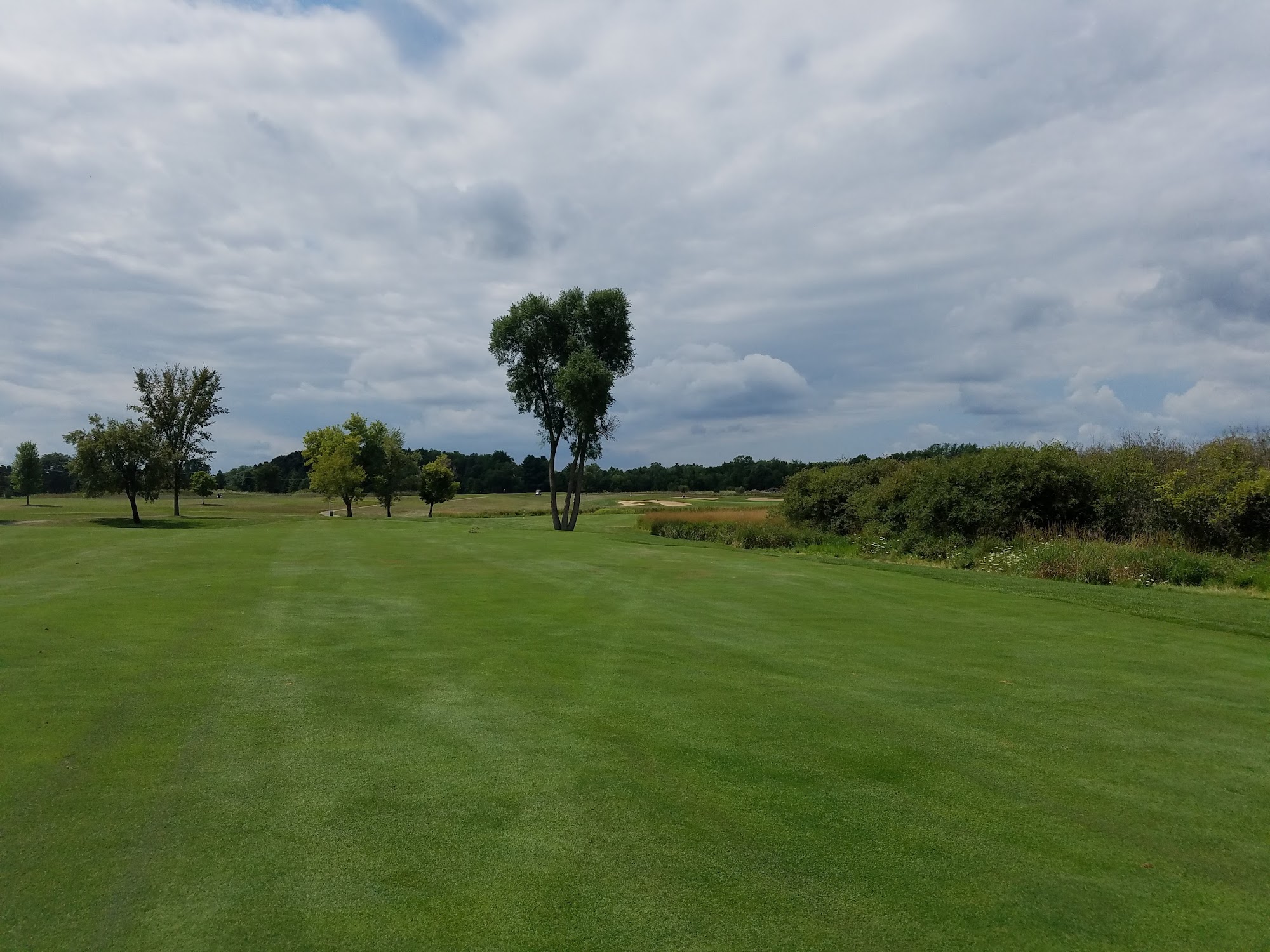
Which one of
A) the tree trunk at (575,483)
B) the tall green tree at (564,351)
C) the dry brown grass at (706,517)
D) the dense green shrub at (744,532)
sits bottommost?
the dense green shrub at (744,532)

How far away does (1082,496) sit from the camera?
82.5ft

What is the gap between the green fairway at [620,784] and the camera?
3.56 meters

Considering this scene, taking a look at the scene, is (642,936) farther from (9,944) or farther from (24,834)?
(24,834)

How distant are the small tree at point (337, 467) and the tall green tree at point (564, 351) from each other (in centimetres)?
2168

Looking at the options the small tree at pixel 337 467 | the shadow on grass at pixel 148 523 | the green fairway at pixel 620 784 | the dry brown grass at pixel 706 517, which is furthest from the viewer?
the small tree at pixel 337 467

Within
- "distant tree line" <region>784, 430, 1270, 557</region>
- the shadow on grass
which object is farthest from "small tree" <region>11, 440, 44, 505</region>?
"distant tree line" <region>784, 430, 1270, 557</region>

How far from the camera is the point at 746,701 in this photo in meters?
6.97

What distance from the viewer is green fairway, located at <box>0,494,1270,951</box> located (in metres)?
3.56

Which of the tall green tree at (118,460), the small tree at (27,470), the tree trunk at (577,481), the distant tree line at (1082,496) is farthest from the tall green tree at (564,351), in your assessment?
the small tree at (27,470)

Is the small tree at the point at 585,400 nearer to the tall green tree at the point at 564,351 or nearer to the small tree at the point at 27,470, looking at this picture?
the tall green tree at the point at 564,351

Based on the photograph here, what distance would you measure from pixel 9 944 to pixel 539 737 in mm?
3193

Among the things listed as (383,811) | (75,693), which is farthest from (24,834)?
(75,693)

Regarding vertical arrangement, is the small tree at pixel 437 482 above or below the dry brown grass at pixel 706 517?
above

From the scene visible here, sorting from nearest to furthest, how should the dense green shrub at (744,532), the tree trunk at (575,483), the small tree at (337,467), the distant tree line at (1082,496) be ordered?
1. the distant tree line at (1082,496)
2. the dense green shrub at (744,532)
3. the tree trunk at (575,483)
4. the small tree at (337,467)
